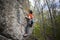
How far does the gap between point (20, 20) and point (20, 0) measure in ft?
4.63

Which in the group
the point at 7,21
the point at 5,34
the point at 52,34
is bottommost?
the point at 52,34

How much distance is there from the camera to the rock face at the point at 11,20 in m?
8.47

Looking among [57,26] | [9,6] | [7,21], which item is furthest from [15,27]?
[57,26]

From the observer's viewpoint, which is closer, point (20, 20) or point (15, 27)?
point (15, 27)

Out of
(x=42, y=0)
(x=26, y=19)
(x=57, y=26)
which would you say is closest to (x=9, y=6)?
(x=26, y=19)

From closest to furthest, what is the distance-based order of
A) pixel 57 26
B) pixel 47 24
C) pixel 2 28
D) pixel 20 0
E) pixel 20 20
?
1. pixel 2 28
2. pixel 20 20
3. pixel 20 0
4. pixel 57 26
5. pixel 47 24

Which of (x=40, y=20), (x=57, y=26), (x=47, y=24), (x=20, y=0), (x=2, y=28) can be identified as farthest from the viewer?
(x=40, y=20)

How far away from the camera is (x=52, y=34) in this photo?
1834 centimetres

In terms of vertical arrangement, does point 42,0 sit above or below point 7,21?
above

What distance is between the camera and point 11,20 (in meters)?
8.83

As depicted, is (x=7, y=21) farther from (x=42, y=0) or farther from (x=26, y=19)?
(x=42, y=0)

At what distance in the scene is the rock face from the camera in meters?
8.47

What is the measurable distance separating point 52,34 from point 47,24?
5.72ft

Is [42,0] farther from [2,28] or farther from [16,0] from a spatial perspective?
[2,28]
